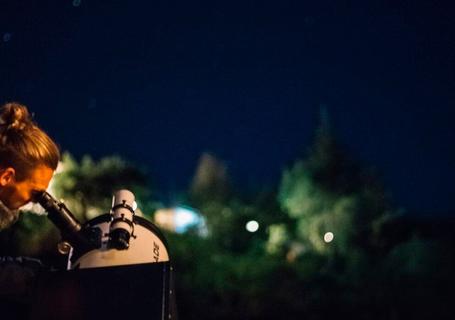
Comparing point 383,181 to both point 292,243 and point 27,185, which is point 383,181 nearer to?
point 292,243

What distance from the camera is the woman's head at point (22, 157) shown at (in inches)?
87.6

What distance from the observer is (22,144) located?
2.25m

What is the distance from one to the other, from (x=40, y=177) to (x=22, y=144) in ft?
0.63

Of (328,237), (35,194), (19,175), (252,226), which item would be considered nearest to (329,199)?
(328,237)

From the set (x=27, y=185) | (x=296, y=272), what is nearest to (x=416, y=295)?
(x=296, y=272)

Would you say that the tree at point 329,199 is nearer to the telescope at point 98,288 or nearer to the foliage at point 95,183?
the foliage at point 95,183

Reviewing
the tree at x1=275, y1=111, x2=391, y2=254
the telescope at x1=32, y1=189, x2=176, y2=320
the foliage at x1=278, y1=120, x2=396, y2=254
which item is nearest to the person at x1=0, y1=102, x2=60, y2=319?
the telescope at x1=32, y1=189, x2=176, y2=320

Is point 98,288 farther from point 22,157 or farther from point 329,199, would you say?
point 329,199

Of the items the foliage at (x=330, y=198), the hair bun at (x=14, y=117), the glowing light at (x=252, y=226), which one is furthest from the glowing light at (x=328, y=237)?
the hair bun at (x=14, y=117)

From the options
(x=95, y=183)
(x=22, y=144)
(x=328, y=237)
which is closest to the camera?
(x=22, y=144)

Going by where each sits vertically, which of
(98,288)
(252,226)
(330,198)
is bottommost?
(98,288)

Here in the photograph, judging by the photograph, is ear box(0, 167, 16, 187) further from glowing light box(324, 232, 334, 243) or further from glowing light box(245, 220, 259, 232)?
glowing light box(324, 232, 334, 243)

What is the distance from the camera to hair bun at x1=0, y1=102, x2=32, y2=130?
90.9 inches

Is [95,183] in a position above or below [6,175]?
above
